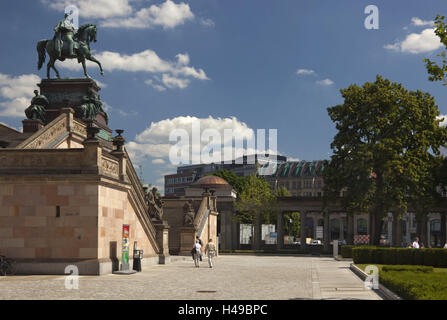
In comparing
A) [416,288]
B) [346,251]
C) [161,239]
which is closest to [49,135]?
[161,239]

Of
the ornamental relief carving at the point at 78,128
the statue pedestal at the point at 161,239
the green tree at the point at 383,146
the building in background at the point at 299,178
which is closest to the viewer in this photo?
the ornamental relief carving at the point at 78,128

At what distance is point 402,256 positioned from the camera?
3656 centimetres

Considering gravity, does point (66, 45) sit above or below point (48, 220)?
above

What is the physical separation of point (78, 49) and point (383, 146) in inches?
1092

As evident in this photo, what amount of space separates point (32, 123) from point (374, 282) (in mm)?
25009

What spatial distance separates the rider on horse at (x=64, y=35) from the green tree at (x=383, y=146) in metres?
27.2

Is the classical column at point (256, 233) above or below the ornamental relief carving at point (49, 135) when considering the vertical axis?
below

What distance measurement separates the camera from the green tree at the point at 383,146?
5297cm

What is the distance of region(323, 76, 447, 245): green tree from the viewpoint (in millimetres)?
52969

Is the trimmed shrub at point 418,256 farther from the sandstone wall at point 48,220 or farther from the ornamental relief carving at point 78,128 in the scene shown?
the ornamental relief carving at point 78,128

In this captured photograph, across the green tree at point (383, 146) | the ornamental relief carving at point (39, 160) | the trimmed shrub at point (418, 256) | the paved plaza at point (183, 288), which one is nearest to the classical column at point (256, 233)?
the green tree at point (383, 146)

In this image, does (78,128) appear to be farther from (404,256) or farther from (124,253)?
(404,256)

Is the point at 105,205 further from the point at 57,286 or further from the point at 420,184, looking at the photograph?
the point at 420,184

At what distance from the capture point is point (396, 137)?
5381cm
